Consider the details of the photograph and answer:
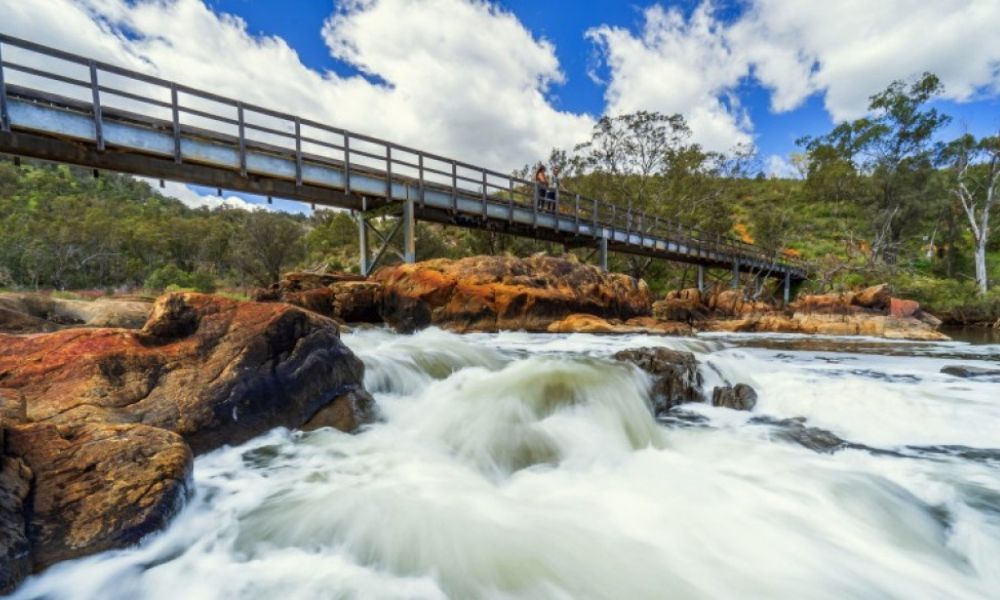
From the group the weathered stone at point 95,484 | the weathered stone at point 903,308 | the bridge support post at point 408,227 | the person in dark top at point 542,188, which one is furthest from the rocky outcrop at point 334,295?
the weathered stone at point 903,308

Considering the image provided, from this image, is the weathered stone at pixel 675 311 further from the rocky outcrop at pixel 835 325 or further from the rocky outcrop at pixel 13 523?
the rocky outcrop at pixel 13 523

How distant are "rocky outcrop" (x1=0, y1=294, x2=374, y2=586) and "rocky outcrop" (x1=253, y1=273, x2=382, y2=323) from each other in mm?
8670

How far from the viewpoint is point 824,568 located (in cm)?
293

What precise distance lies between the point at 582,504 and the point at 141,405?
142 inches

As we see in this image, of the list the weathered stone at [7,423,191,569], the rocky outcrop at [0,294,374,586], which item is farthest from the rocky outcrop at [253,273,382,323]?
the weathered stone at [7,423,191,569]

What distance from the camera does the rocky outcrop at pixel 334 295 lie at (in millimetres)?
13203

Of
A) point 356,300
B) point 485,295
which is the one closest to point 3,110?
point 356,300

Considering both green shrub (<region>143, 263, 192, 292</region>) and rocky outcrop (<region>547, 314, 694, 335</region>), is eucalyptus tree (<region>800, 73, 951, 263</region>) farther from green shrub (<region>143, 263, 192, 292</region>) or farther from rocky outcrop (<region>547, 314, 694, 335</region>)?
green shrub (<region>143, 263, 192, 292</region>)

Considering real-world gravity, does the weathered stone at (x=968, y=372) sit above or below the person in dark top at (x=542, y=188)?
below

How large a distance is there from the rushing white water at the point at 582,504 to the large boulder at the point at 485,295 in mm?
7471

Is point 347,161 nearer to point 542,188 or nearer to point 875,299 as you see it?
point 542,188

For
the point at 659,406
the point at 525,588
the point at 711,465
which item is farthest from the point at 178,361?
the point at 659,406

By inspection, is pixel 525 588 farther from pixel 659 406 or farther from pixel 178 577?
pixel 659 406

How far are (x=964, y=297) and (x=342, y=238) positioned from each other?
40006 millimetres
